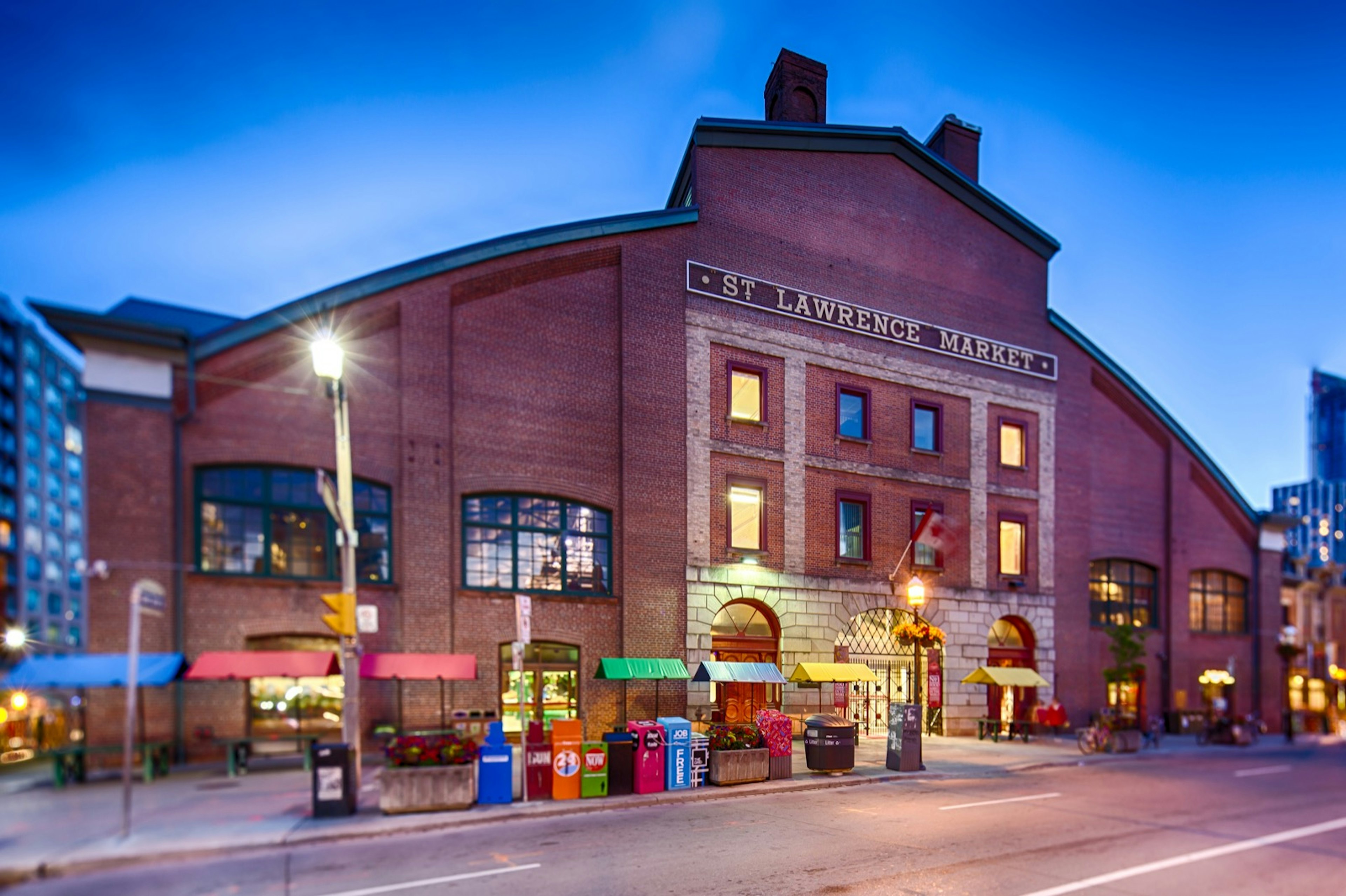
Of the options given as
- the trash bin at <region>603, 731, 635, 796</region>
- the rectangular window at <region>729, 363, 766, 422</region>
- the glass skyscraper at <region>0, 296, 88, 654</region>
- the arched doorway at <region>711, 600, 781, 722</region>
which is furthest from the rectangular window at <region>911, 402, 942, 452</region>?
the glass skyscraper at <region>0, 296, 88, 654</region>

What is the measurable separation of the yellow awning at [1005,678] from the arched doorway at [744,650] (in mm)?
7650

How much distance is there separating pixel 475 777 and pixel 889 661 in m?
16.7

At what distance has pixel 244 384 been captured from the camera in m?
19.6

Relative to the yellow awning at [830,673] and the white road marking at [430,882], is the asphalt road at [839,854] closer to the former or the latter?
the white road marking at [430,882]

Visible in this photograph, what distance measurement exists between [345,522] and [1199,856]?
14776mm

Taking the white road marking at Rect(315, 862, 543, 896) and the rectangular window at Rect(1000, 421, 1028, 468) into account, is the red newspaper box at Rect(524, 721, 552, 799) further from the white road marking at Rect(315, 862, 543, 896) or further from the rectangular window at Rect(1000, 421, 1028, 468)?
the rectangular window at Rect(1000, 421, 1028, 468)

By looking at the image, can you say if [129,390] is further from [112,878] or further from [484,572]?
[112,878]

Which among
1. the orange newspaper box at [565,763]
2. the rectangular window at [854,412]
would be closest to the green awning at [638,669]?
the orange newspaper box at [565,763]

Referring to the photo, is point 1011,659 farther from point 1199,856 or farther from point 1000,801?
point 1199,856

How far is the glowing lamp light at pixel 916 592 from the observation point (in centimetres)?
2314

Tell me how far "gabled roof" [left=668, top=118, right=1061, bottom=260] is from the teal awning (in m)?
15.3

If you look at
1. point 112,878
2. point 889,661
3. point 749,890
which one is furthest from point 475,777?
→ point 889,661

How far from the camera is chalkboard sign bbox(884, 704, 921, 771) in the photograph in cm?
2106

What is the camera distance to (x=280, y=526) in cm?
2016
